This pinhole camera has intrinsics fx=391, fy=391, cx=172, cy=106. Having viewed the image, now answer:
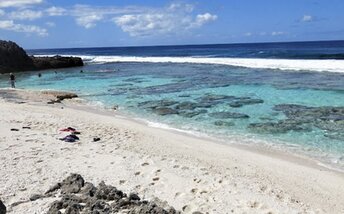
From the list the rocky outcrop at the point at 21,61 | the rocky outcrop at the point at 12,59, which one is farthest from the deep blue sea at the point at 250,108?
the rocky outcrop at the point at 21,61

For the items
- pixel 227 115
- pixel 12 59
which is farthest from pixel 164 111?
pixel 12 59

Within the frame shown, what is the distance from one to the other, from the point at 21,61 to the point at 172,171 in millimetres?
44861

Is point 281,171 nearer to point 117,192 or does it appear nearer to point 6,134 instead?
point 117,192

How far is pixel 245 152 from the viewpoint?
9953 millimetres

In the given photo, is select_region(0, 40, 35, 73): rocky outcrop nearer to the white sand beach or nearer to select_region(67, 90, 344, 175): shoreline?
select_region(67, 90, 344, 175): shoreline

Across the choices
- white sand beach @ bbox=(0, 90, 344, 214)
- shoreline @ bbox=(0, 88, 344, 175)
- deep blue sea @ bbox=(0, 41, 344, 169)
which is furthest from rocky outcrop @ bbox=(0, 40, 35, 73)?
white sand beach @ bbox=(0, 90, 344, 214)

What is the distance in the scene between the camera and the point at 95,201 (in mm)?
6062

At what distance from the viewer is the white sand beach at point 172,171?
6523 millimetres

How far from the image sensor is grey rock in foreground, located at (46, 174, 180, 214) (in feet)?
18.9

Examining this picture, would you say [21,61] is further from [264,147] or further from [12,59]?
[264,147]

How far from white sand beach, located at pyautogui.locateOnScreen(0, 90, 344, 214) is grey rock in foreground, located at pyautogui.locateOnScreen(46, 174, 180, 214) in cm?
29

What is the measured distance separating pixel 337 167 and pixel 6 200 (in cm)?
681

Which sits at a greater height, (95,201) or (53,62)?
(95,201)

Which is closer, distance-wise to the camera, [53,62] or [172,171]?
[172,171]
